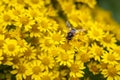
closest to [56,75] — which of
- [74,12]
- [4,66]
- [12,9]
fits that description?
[4,66]

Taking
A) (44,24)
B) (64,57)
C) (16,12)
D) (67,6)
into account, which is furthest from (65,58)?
(67,6)

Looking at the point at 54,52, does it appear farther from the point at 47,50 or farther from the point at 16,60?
the point at 16,60

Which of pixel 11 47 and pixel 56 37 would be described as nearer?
pixel 11 47

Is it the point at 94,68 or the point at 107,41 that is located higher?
the point at 107,41

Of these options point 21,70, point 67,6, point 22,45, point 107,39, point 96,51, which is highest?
point 67,6

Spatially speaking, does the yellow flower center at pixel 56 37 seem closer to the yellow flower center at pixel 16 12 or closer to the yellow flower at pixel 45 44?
the yellow flower at pixel 45 44

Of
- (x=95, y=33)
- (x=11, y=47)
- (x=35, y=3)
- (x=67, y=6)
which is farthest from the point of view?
(x=67, y=6)

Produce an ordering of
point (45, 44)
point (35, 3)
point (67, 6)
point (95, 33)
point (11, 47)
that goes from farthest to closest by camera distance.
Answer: point (67, 6) → point (35, 3) → point (95, 33) → point (45, 44) → point (11, 47)
